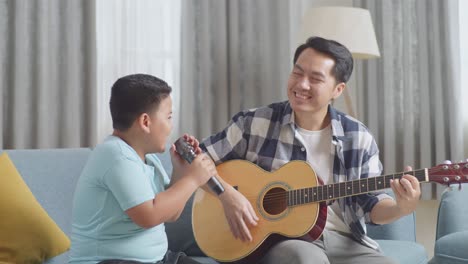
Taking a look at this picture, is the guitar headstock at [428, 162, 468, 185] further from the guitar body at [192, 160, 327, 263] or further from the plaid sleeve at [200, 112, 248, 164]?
the plaid sleeve at [200, 112, 248, 164]

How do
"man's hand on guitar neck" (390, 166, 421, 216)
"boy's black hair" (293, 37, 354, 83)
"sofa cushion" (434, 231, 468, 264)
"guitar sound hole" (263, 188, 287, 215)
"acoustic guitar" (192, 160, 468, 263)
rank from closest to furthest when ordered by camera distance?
"man's hand on guitar neck" (390, 166, 421, 216) < "acoustic guitar" (192, 160, 468, 263) < "guitar sound hole" (263, 188, 287, 215) < "boy's black hair" (293, 37, 354, 83) < "sofa cushion" (434, 231, 468, 264)

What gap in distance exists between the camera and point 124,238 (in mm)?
1753

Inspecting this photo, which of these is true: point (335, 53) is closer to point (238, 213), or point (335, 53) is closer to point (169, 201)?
point (238, 213)

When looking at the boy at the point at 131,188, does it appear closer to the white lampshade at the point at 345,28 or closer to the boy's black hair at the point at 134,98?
the boy's black hair at the point at 134,98

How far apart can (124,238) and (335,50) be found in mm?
932

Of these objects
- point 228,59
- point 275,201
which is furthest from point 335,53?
point 228,59

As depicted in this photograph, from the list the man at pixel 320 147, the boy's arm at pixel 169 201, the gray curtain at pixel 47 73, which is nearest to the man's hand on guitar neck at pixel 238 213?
the man at pixel 320 147

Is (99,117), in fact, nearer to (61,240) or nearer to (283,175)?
(61,240)

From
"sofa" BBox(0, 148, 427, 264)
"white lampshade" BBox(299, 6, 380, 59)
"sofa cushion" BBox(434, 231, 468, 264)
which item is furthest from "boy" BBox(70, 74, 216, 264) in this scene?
"white lampshade" BBox(299, 6, 380, 59)

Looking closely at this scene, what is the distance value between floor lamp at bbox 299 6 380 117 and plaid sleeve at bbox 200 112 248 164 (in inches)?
44.3

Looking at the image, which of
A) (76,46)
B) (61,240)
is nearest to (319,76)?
(61,240)

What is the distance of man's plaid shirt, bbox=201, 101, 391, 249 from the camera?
209cm

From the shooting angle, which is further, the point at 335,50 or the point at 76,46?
the point at 76,46

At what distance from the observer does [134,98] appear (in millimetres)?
1828
